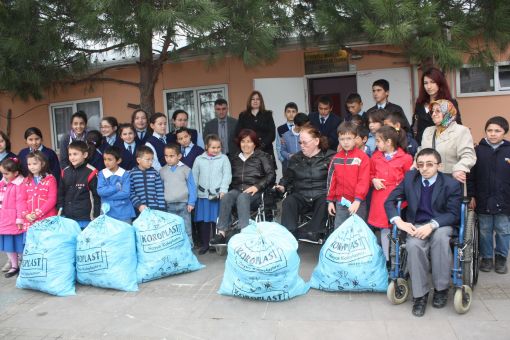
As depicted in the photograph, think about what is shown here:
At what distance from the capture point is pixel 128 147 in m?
5.88

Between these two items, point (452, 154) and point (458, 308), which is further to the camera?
point (452, 154)

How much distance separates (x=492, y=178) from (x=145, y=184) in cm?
345

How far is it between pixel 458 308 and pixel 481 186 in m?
1.41

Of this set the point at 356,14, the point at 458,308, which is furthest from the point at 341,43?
the point at 458,308

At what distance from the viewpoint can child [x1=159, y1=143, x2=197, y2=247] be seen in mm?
5574

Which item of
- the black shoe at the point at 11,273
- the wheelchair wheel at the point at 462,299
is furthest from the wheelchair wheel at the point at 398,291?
the black shoe at the point at 11,273

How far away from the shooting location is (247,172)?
5.62 m

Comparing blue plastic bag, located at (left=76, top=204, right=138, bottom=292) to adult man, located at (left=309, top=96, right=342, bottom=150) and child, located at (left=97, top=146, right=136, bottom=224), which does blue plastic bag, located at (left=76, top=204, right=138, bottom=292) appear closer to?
child, located at (left=97, top=146, right=136, bottom=224)

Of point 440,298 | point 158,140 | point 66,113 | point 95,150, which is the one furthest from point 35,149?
point 66,113

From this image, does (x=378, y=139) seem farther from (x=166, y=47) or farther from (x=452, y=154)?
(x=166, y=47)

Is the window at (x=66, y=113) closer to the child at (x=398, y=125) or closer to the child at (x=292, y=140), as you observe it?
the child at (x=292, y=140)

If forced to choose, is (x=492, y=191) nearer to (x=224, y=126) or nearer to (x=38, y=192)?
(x=224, y=126)

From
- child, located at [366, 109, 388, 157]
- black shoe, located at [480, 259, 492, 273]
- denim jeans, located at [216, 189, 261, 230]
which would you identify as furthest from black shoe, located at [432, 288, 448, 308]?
denim jeans, located at [216, 189, 261, 230]

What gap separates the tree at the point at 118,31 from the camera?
15.6 feet
